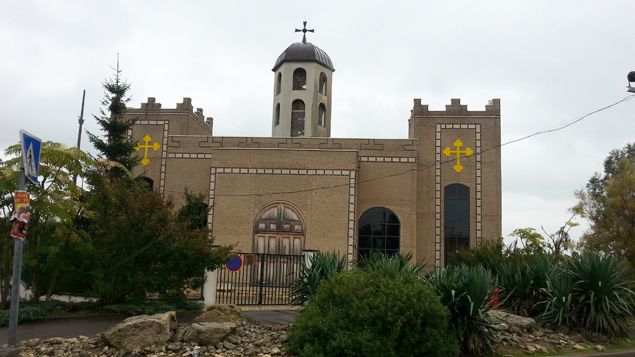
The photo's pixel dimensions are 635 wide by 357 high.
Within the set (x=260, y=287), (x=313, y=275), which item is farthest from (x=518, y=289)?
(x=260, y=287)

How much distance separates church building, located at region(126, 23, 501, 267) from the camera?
27828 millimetres

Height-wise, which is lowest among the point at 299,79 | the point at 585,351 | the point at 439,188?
the point at 585,351

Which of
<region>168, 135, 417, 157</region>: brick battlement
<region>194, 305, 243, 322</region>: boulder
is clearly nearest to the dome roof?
<region>168, 135, 417, 157</region>: brick battlement

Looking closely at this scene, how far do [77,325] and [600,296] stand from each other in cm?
1070

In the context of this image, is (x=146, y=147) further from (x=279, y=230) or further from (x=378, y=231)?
(x=378, y=231)

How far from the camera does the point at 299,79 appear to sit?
31953mm

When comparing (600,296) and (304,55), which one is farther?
(304,55)

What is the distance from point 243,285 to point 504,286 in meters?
10.6

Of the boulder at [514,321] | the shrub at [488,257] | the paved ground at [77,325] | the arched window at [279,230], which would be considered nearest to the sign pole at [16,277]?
the paved ground at [77,325]

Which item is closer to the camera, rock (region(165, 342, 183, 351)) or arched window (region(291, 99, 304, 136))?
rock (region(165, 342, 183, 351))

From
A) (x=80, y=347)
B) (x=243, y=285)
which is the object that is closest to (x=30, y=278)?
(x=80, y=347)

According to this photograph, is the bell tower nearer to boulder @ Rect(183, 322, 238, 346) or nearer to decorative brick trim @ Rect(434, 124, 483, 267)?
decorative brick trim @ Rect(434, 124, 483, 267)

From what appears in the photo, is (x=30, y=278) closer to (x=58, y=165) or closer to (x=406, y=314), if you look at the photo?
(x=58, y=165)

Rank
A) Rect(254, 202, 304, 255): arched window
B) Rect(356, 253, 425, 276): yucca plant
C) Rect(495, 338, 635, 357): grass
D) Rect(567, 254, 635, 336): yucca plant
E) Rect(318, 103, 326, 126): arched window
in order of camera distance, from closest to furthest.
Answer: Rect(356, 253, 425, 276): yucca plant → Rect(495, 338, 635, 357): grass → Rect(567, 254, 635, 336): yucca plant → Rect(254, 202, 304, 255): arched window → Rect(318, 103, 326, 126): arched window
